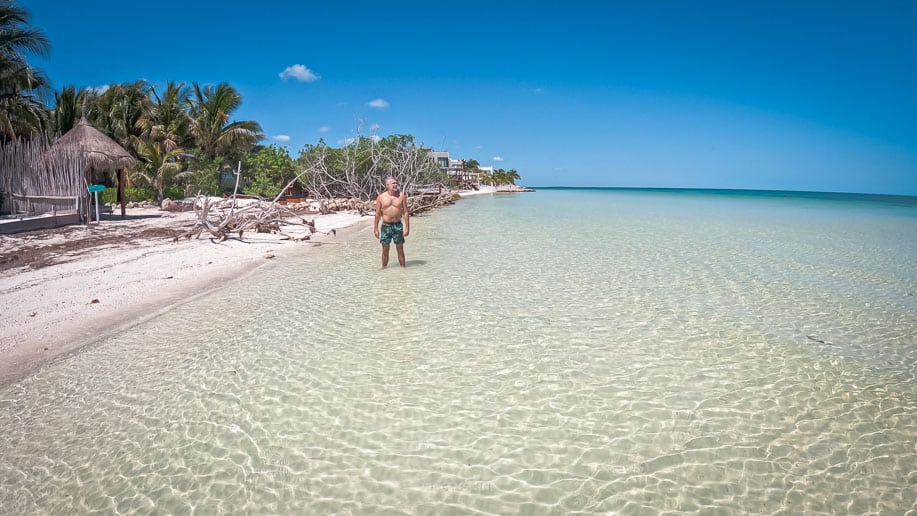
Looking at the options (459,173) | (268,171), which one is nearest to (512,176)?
(459,173)

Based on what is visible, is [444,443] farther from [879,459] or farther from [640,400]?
[879,459]

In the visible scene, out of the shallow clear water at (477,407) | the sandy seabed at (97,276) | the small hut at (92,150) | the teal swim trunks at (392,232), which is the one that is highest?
the small hut at (92,150)

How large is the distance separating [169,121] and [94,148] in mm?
12124

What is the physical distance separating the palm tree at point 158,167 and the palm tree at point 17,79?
500 centimetres

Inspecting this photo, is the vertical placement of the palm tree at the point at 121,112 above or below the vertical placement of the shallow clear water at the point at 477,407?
above

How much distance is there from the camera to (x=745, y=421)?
3445 mm

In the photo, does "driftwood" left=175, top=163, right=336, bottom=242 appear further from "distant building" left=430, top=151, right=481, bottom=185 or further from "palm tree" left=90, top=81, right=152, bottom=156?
"distant building" left=430, top=151, right=481, bottom=185

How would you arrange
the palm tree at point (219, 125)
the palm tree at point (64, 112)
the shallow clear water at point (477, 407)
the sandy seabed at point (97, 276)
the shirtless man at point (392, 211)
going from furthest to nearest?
the palm tree at point (219, 125) < the palm tree at point (64, 112) < the shirtless man at point (392, 211) < the sandy seabed at point (97, 276) < the shallow clear water at point (477, 407)

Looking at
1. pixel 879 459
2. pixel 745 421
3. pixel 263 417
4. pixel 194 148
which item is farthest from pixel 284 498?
pixel 194 148

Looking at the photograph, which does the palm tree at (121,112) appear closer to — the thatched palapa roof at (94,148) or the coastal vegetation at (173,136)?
the coastal vegetation at (173,136)

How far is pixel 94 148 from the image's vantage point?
14.3 m

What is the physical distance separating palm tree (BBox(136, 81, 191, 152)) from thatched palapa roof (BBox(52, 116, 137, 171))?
31.7 ft

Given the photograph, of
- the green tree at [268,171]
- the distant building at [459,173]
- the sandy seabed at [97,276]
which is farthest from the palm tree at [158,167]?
the distant building at [459,173]

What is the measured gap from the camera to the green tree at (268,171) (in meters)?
27.0
